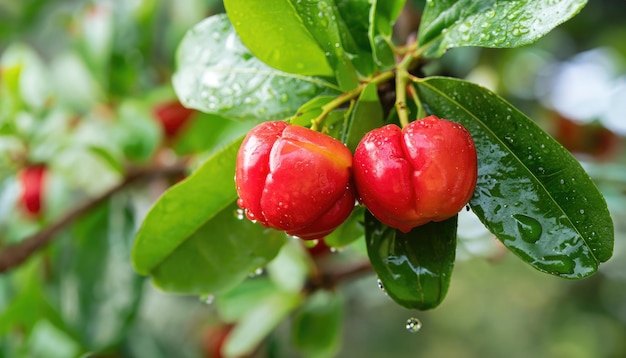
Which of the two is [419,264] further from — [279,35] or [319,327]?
[319,327]

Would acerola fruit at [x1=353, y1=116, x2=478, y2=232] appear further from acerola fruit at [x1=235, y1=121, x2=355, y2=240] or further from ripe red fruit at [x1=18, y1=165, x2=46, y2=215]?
ripe red fruit at [x1=18, y1=165, x2=46, y2=215]

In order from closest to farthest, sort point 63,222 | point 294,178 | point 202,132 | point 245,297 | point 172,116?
point 294,178
point 63,222
point 202,132
point 245,297
point 172,116

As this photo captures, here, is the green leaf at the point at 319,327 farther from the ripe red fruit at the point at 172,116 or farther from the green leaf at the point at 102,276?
the ripe red fruit at the point at 172,116

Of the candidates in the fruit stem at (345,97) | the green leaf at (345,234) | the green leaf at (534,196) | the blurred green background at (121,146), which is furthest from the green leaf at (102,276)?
the green leaf at (534,196)

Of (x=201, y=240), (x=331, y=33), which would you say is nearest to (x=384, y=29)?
(x=331, y=33)

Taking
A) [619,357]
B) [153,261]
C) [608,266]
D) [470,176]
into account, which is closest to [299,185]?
[470,176]

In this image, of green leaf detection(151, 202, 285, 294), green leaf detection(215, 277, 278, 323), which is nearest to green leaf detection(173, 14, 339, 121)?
green leaf detection(151, 202, 285, 294)
